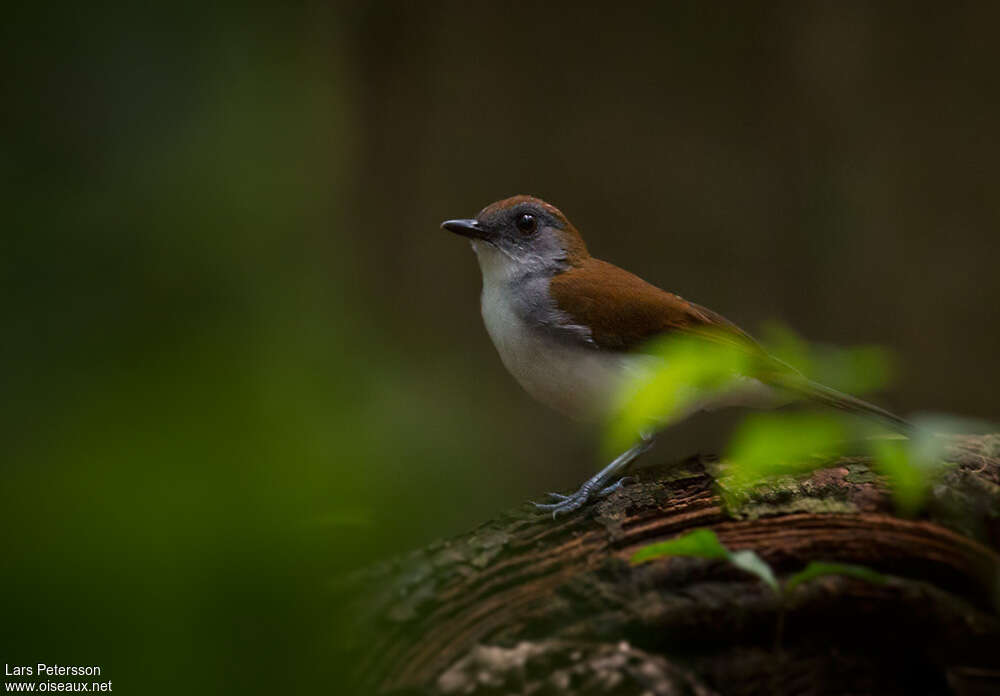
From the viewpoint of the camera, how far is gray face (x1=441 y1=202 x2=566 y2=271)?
2.43m

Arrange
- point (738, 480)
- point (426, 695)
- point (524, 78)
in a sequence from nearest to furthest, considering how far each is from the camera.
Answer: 1. point (426, 695)
2. point (738, 480)
3. point (524, 78)

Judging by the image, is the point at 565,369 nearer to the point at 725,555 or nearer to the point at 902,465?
the point at 725,555

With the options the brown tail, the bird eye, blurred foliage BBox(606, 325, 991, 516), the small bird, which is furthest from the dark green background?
the brown tail

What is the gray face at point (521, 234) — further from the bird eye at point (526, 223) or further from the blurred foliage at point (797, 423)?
the blurred foliage at point (797, 423)

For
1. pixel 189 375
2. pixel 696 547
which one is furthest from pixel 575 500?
pixel 189 375

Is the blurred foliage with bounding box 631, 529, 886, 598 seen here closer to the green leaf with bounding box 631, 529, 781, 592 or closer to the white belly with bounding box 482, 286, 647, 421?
the green leaf with bounding box 631, 529, 781, 592

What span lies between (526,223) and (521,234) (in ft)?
0.12

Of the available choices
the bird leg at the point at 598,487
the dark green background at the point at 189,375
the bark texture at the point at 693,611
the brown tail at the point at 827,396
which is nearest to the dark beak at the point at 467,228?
the dark green background at the point at 189,375

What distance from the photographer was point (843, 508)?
1.67 meters

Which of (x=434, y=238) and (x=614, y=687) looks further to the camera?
(x=434, y=238)

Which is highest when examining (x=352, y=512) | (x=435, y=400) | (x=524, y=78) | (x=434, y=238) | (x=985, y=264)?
(x=524, y=78)

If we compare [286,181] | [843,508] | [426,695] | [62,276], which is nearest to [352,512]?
[62,276]

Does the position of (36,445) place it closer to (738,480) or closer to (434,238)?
(738,480)

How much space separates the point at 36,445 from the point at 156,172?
37 cm
